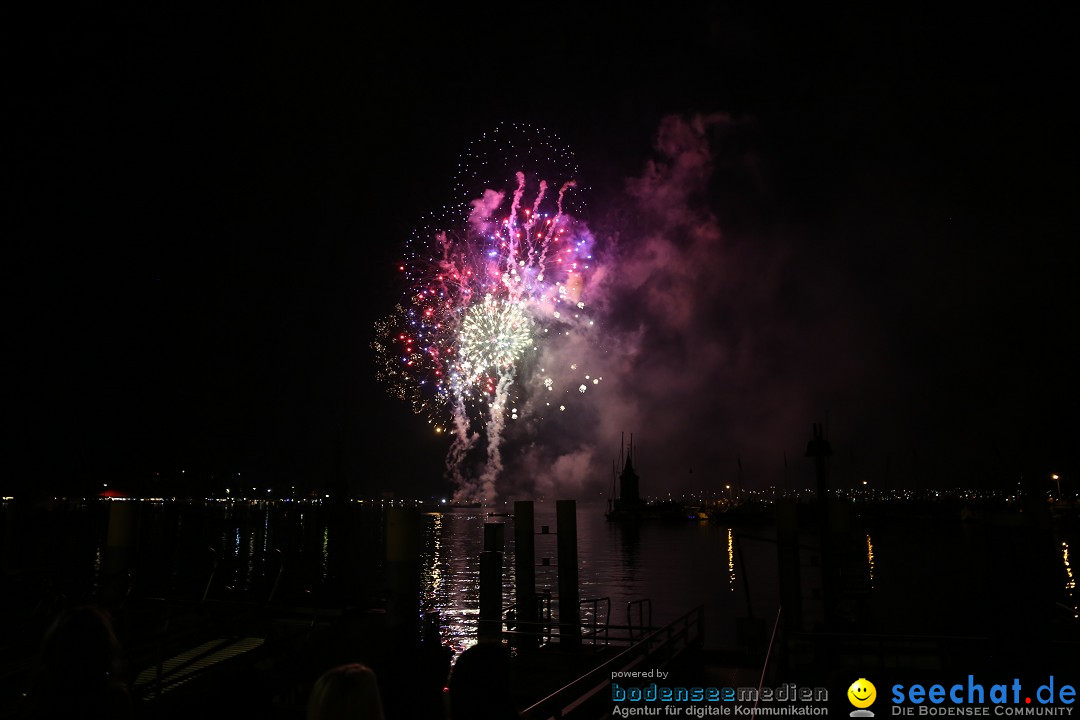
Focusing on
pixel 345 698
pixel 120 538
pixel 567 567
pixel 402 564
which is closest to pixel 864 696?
pixel 345 698

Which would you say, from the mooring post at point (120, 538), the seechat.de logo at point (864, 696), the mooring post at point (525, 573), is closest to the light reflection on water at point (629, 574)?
the mooring post at point (120, 538)

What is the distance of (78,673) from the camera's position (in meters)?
3.47

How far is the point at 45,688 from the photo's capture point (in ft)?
11.3

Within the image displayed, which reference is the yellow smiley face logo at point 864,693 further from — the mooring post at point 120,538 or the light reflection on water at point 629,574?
the mooring post at point 120,538

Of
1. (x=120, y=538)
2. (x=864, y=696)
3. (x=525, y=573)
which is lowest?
(x=525, y=573)

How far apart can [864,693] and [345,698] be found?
511 centimetres

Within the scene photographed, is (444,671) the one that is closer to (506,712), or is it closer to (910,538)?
(506,712)

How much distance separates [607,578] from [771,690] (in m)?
47.6

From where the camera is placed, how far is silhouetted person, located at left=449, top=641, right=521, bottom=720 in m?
3.52

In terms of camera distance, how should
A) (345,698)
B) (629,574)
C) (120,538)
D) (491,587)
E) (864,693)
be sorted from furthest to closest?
(629,574)
(120,538)
(491,587)
(864,693)
(345,698)

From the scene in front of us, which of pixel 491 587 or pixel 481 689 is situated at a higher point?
pixel 481 689

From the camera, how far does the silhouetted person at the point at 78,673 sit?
3430mm

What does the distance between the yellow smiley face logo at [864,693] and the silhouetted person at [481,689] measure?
3.93 meters

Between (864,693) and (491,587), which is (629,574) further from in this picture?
(864,693)
